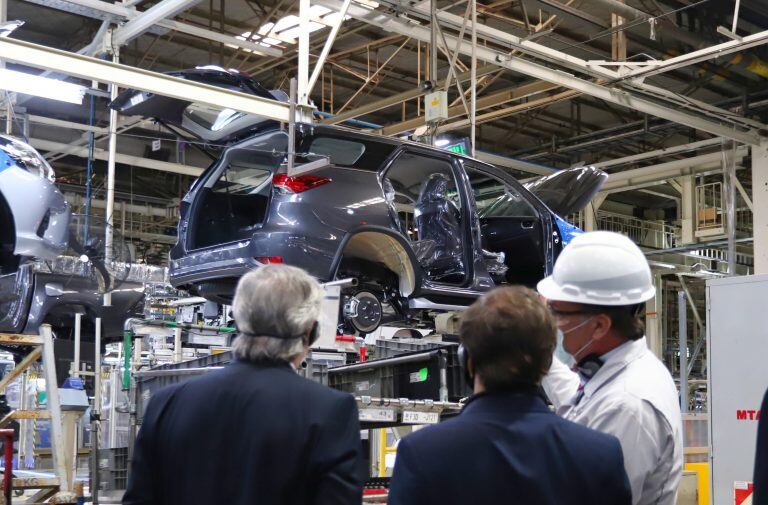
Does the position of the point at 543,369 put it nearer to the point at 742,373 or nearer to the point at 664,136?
the point at 742,373

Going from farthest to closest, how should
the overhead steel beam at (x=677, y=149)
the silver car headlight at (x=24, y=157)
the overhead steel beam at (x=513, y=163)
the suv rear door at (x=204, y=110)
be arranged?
the overhead steel beam at (x=513, y=163), the overhead steel beam at (x=677, y=149), the silver car headlight at (x=24, y=157), the suv rear door at (x=204, y=110)

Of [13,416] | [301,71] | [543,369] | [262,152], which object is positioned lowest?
[13,416]

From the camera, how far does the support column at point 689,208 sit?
604 inches

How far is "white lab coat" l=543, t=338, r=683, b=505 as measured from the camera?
219cm

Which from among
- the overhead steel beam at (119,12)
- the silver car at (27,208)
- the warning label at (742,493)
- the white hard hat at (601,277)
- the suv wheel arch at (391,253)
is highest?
the overhead steel beam at (119,12)

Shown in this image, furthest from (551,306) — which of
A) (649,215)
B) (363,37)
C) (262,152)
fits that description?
(649,215)

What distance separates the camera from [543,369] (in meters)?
1.96

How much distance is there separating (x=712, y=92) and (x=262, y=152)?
1040 centimetres

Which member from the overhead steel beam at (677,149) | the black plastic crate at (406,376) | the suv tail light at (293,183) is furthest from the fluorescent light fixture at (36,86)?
the overhead steel beam at (677,149)

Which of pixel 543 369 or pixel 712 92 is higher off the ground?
pixel 712 92

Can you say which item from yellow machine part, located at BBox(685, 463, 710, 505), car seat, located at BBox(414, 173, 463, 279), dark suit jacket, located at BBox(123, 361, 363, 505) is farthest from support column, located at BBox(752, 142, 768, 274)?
dark suit jacket, located at BBox(123, 361, 363, 505)

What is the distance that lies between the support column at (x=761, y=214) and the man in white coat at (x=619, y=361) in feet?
37.1

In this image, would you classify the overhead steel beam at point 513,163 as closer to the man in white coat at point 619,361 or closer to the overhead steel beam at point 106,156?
the overhead steel beam at point 106,156

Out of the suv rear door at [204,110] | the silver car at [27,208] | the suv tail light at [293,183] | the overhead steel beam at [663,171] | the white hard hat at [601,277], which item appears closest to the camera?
the white hard hat at [601,277]
